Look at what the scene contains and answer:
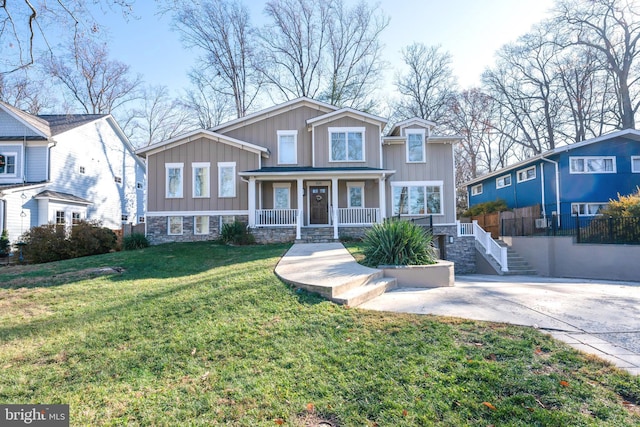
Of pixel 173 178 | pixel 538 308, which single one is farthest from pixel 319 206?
pixel 538 308

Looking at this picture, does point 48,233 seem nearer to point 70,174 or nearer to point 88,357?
point 70,174

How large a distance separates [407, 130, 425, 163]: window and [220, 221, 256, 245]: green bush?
28.5 feet

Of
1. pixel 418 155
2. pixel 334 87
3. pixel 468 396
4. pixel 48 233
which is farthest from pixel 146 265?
pixel 334 87

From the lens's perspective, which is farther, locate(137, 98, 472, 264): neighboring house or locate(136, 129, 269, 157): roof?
locate(136, 129, 269, 157): roof

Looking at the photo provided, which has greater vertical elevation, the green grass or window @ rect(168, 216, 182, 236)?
window @ rect(168, 216, 182, 236)

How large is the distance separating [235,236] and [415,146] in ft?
31.9

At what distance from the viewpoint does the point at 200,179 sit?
15.4m

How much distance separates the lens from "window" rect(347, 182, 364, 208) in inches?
634

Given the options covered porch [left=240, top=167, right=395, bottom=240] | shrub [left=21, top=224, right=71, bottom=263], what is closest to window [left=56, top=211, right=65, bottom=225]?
shrub [left=21, top=224, right=71, bottom=263]

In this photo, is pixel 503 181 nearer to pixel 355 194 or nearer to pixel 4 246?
pixel 355 194

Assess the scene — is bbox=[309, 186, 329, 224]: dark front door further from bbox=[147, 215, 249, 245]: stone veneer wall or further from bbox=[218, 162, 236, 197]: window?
bbox=[218, 162, 236, 197]: window

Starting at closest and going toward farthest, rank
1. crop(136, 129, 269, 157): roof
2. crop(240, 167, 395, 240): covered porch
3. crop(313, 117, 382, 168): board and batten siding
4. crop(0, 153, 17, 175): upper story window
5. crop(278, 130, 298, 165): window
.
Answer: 1. crop(240, 167, 395, 240): covered porch
2. crop(136, 129, 269, 157): roof
3. crop(313, 117, 382, 168): board and batten siding
4. crop(278, 130, 298, 165): window
5. crop(0, 153, 17, 175): upper story window

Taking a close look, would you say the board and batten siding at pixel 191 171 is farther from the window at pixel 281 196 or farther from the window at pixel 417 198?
the window at pixel 417 198

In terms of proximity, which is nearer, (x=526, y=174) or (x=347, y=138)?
(x=347, y=138)
